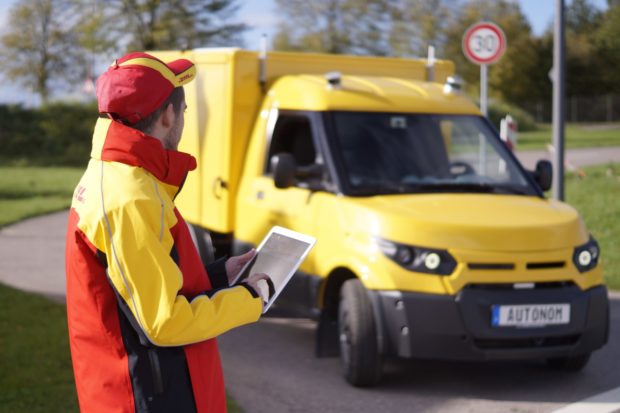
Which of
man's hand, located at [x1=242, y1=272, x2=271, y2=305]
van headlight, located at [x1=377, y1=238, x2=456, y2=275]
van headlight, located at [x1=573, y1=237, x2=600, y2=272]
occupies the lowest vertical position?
van headlight, located at [x1=573, y1=237, x2=600, y2=272]

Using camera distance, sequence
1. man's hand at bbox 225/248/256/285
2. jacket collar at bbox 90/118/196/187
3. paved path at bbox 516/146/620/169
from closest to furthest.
Result: jacket collar at bbox 90/118/196/187, man's hand at bbox 225/248/256/285, paved path at bbox 516/146/620/169

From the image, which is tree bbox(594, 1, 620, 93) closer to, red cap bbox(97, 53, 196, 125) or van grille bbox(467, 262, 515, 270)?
van grille bbox(467, 262, 515, 270)

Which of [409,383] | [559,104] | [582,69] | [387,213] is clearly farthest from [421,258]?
[582,69]

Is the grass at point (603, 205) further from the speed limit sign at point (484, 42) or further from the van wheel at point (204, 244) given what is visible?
the van wheel at point (204, 244)

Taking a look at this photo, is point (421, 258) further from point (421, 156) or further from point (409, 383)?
point (421, 156)

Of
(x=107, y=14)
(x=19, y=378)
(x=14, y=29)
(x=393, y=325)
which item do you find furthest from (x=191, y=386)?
(x=14, y=29)

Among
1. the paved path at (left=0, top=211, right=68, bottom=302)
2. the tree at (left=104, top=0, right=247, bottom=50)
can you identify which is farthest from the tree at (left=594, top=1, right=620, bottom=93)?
the paved path at (left=0, top=211, right=68, bottom=302)

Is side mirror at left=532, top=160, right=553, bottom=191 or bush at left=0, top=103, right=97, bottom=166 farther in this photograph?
bush at left=0, top=103, right=97, bottom=166

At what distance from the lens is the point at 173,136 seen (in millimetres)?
2900

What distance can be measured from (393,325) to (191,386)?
3.52 meters

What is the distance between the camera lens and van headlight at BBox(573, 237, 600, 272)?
21.3 feet

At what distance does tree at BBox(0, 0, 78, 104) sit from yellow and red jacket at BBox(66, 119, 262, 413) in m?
50.1

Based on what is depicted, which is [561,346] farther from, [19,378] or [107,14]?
[107,14]

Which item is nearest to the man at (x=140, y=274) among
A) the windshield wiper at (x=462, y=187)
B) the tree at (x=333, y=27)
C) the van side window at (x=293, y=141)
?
the windshield wiper at (x=462, y=187)
